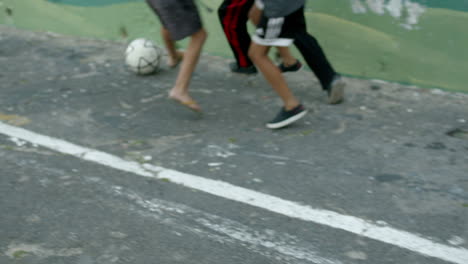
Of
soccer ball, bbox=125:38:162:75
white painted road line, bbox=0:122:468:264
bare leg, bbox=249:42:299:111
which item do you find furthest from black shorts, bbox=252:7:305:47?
soccer ball, bbox=125:38:162:75

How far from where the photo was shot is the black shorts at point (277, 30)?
393cm

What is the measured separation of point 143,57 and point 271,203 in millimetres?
2570

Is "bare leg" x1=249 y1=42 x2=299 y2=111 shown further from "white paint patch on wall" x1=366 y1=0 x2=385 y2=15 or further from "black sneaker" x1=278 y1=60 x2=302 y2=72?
"white paint patch on wall" x1=366 y1=0 x2=385 y2=15

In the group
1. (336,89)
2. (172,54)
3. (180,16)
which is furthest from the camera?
(172,54)

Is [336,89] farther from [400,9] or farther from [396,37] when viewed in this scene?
[400,9]

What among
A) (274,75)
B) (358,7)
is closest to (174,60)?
(274,75)

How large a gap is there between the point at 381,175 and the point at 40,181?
6.45 ft

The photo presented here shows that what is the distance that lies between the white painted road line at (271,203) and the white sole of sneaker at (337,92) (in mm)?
1556

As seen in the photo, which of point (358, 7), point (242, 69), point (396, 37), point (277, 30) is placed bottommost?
point (242, 69)

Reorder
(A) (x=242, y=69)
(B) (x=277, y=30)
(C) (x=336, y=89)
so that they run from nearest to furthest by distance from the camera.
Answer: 1. (B) (x=277, y=30)
2. (C) (x=336, y=89)
3. (A) (x=242, y=69)

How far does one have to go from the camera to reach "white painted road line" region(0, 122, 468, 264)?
265 cm

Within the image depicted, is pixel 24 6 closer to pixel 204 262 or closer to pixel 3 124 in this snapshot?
pixel 3 124

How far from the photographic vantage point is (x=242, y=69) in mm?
5141

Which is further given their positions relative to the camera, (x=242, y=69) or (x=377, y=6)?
(x=242, y=69)
